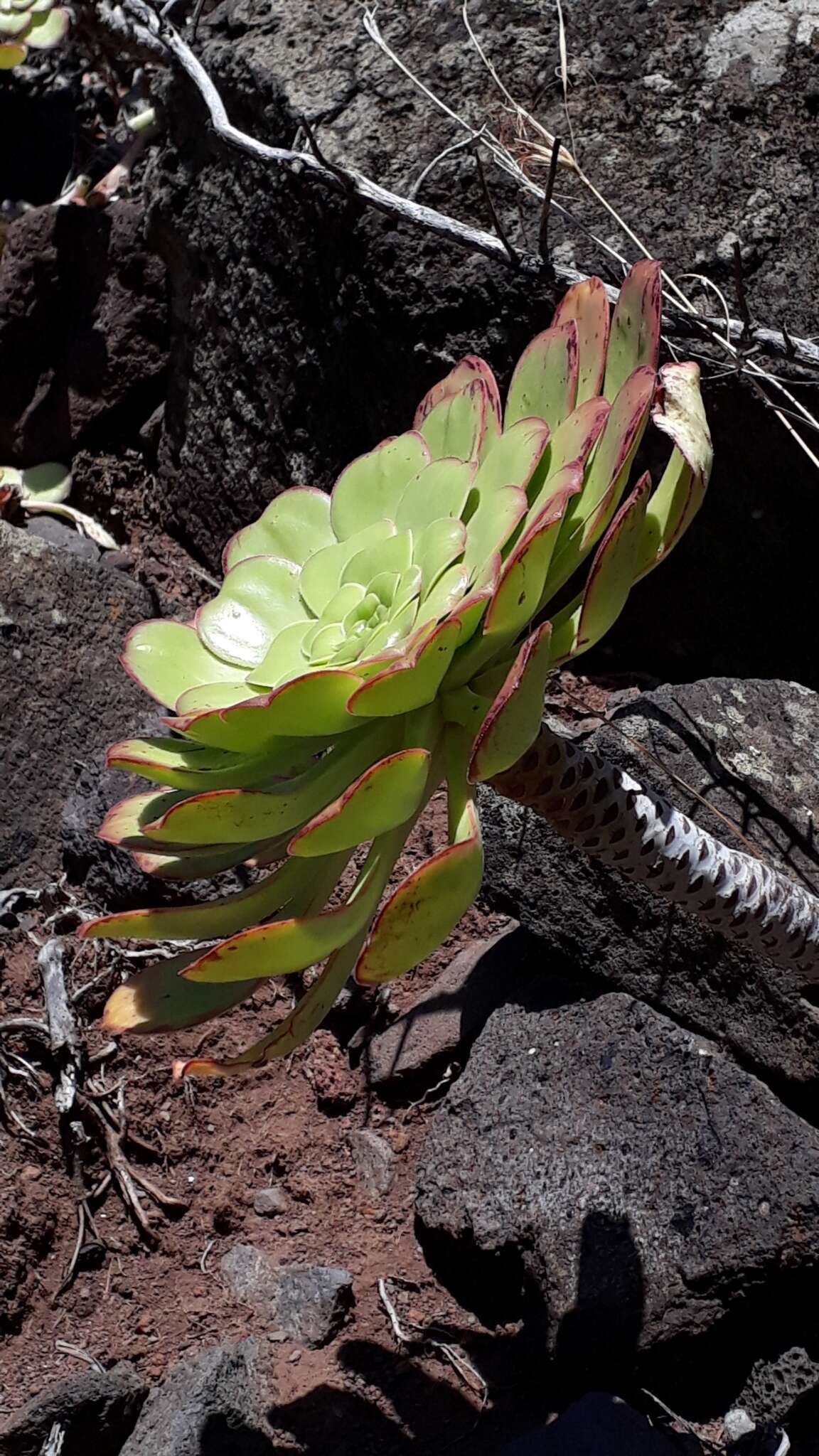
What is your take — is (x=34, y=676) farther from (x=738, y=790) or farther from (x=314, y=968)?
(x=738, y=790)

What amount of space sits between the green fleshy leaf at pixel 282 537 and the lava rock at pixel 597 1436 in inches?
37.1

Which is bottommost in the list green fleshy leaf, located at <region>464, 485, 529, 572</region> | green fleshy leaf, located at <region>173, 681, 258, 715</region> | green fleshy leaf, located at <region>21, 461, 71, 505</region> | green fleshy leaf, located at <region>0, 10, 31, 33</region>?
green fleshy leaf, located at <region>21, 461, 71, 505</region>

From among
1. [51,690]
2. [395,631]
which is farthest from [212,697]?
[51,690]

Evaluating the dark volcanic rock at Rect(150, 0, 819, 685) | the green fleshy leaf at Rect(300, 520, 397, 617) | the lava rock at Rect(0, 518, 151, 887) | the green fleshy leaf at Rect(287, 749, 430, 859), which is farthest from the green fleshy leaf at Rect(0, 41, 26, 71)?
the green fleshy leaf at Rect(287, 749, 430, 859)

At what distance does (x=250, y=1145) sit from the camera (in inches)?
67.4

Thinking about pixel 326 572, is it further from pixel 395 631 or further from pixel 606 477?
pixel 606 477

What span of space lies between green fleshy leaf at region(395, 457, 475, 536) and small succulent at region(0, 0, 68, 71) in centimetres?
281

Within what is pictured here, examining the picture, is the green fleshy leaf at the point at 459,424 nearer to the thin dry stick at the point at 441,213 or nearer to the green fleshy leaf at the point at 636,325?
the green fleshy leaf at the point at 636,325

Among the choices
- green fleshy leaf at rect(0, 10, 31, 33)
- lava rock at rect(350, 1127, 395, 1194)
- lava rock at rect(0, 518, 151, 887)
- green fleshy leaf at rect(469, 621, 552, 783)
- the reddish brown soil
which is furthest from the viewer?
green fleshy leaf at rect(0, 10, 31, 33)

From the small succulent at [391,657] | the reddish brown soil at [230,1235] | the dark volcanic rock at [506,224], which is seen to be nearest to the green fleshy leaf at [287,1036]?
the small succulent at [391,657]

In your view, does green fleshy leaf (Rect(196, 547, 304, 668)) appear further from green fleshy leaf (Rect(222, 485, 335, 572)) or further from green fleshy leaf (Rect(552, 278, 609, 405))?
green fleshy leaf (Rect(552, 278, 609, 405))

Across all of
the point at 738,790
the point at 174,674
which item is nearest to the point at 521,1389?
the point at 738,790

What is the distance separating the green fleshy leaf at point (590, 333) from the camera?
37.2 inches

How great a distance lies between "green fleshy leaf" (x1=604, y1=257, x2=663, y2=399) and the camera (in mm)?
876
